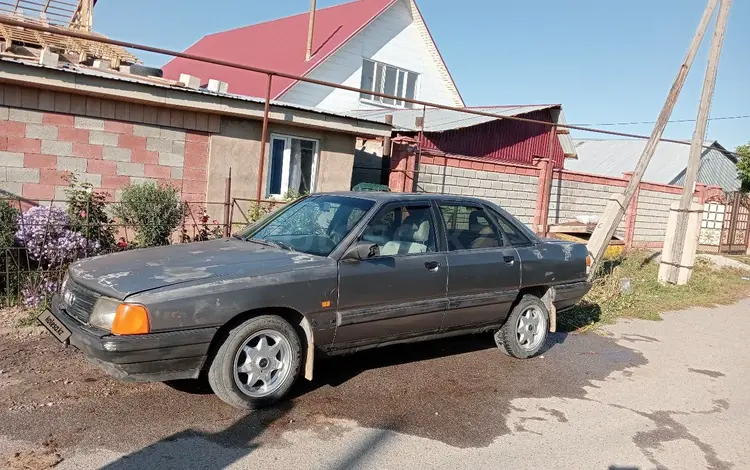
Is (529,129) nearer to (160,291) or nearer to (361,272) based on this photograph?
(361,272)

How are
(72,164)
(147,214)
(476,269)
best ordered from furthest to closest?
(72,164) < (147,214) < (476,269)

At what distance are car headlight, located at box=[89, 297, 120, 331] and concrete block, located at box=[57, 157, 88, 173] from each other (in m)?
5.32

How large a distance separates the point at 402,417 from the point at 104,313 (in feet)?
7.10

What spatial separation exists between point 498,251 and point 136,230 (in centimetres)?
429

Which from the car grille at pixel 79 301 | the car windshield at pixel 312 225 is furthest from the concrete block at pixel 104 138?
the car grille at pixel 79 301

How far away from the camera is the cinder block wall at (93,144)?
8.20 m

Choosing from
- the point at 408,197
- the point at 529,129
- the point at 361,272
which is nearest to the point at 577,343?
the point at 408,197

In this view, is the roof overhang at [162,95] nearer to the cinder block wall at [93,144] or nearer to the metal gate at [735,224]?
the cinder block wall at [93,144]

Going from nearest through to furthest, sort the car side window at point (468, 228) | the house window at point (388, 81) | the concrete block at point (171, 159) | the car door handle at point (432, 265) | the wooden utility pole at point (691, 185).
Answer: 1. the car door handle at point (432, 265)
2. the car side window at point (468, 228)
3. the concrete block at point (171, 159)
4. the wooden utility pole at point (691, 185)
5. the house window at point (388, 81)

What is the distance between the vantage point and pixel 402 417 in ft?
14.7

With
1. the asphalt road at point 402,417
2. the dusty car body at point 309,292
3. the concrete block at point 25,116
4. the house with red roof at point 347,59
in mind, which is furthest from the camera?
the house with red roof at point 347,59

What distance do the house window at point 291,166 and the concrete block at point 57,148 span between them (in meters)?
3.10

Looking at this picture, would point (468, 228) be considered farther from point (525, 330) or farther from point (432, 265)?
point (525, 330)

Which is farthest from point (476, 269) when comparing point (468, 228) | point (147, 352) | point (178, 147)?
point (178, 147)
